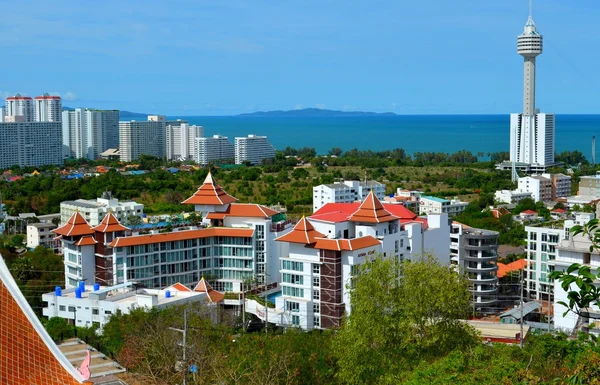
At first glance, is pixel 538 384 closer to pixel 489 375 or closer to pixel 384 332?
pixel 489 375

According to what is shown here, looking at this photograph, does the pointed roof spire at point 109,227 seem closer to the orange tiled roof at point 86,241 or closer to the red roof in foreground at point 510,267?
the orange tiled roof at point 86,241

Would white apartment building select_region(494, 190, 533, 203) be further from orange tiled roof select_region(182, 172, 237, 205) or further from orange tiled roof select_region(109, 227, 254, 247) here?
orange tiled roof select_region(109, 227, 254, 247)

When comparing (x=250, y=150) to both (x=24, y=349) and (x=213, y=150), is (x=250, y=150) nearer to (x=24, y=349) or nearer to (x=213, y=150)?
(x=213, y=150)

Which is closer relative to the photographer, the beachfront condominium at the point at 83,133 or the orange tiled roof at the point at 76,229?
the orange tiled roof at the point at 76,229

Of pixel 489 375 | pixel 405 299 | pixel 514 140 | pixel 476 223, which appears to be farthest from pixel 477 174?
pixel 489 375

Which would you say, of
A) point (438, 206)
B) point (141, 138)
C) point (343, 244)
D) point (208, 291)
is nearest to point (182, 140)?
point (141, 138)

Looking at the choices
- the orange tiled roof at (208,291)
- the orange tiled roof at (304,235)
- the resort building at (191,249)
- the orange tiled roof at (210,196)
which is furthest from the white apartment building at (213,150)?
the orange tiled roof at (304,235)
